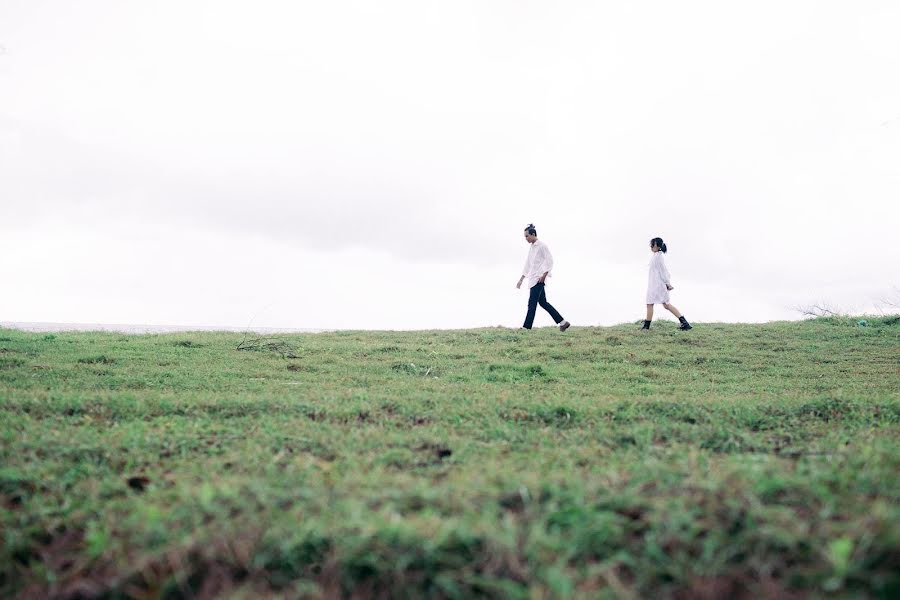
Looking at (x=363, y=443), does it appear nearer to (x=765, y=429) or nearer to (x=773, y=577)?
(x=773, y=577)

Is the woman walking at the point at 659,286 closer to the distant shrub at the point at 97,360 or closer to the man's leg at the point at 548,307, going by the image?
the man's leg at the point at 548,307

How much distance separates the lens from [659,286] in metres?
12.9

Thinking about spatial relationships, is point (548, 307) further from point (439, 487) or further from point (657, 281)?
point (439, 487)

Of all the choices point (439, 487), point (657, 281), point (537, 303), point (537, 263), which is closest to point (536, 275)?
point (537, 263)

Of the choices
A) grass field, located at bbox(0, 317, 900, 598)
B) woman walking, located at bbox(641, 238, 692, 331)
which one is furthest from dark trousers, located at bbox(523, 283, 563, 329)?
grass field, located at bbox(0, 317, 900, 598)

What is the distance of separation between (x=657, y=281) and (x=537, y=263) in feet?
8.76

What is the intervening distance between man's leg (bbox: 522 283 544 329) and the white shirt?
12cm

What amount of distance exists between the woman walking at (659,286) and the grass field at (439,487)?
559 centimetres

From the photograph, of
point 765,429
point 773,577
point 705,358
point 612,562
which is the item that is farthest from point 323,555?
point 705,358

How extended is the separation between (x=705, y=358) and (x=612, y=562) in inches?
330

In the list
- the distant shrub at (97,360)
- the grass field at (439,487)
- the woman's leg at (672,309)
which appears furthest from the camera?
the woman's leg at (672,309)

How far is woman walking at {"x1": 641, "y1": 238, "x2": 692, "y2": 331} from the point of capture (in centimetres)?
1280

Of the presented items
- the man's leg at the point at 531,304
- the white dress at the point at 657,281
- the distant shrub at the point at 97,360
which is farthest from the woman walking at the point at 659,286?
the distant shrub at the point at 97,360

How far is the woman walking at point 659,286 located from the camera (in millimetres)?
12797
